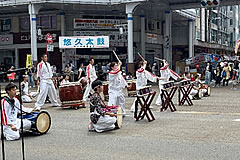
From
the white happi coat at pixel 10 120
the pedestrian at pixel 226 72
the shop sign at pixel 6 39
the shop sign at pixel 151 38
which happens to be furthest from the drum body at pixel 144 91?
the shop sign at pixel 151 38

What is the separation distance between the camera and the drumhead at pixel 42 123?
9.19 m

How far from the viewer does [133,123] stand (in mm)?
10805

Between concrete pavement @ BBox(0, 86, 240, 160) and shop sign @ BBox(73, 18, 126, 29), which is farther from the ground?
shop sign @ BBox(73, 18, 126, 29)

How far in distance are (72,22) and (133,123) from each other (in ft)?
79.9

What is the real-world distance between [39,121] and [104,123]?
1.63 meters

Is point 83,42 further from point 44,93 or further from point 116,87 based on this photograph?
point 116,87

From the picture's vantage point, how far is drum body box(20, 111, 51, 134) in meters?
9.09

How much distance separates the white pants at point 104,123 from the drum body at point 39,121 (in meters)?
1.23

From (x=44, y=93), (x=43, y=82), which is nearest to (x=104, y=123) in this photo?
(x=44, y=93)

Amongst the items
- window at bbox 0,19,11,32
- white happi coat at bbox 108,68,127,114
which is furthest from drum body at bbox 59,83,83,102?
window at bbox 0,19,11,32

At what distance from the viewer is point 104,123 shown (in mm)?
9516

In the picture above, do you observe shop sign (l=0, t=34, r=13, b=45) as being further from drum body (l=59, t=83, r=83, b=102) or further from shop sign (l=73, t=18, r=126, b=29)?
drum body (l=59, t=83, r=83, b=102)

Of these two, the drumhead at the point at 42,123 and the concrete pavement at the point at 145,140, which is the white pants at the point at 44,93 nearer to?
the concrete pavement at the point at 145,140

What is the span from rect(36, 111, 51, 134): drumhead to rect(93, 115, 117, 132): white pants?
1208 millimetres
